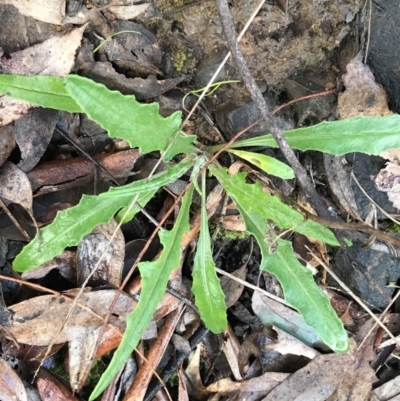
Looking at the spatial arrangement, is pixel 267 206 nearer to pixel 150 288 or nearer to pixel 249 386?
pixel 150 288

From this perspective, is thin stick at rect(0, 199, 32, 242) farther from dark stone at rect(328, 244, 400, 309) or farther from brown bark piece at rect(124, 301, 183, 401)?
dark stone at rect(328, 244, 400, 309)

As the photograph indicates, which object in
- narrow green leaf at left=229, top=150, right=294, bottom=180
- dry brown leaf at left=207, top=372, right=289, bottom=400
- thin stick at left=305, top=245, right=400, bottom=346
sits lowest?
dry brown leaf at left=207, top=372, right=289, bottom=400

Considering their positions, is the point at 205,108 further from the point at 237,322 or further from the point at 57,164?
the point at 237,322

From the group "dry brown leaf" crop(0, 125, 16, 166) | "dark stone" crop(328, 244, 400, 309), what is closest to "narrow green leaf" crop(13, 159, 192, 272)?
"dry brown leaf" crop(0, 125, 16, 166)

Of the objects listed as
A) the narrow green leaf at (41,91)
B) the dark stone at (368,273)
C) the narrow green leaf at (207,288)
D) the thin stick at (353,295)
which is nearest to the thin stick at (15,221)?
the narrow green leaf at (41,91)

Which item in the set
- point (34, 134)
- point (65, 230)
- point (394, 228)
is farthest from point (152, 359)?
point (394, 228)

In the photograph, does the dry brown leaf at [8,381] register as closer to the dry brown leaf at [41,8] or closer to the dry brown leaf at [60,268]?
the dry brown leaf at [60,268]

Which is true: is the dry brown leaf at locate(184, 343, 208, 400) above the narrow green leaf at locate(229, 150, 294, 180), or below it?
below
